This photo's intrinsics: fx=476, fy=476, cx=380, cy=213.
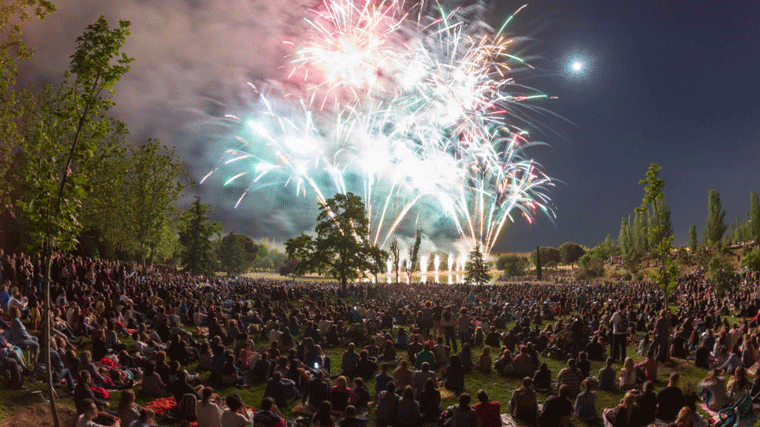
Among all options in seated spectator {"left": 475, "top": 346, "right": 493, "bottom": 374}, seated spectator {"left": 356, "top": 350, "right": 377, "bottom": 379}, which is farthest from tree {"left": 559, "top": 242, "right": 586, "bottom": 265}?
seated spectator {"left": 356, "top": 350, "right": 377, "bottom": 379}

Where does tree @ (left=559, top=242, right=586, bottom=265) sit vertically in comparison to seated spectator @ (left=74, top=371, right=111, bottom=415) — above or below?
above

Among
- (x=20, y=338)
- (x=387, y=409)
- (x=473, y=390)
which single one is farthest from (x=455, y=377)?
(x=20, y=338)

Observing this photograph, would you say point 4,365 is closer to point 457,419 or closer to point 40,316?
point 40,316

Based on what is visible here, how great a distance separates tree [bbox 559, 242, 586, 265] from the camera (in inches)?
4766

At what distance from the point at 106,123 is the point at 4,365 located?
18.7ft

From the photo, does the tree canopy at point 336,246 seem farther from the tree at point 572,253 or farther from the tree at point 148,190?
the tree at point 572,253

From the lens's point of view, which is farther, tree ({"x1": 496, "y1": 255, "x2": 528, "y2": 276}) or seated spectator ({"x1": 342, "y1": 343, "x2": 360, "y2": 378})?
tree ({"x1": 496, "y1": 255, "x2": 528, "y2": 276})

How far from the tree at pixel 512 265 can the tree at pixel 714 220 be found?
3703 cm

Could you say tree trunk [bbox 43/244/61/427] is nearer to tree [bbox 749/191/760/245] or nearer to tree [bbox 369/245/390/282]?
tree [bbox 369/245/390/282]

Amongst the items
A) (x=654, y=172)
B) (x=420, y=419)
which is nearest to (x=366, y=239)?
(x=654, y=172)

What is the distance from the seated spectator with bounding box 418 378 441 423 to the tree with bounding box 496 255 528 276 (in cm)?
10266

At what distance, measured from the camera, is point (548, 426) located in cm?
937

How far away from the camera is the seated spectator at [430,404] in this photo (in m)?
10.3

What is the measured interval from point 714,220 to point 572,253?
33694mm
